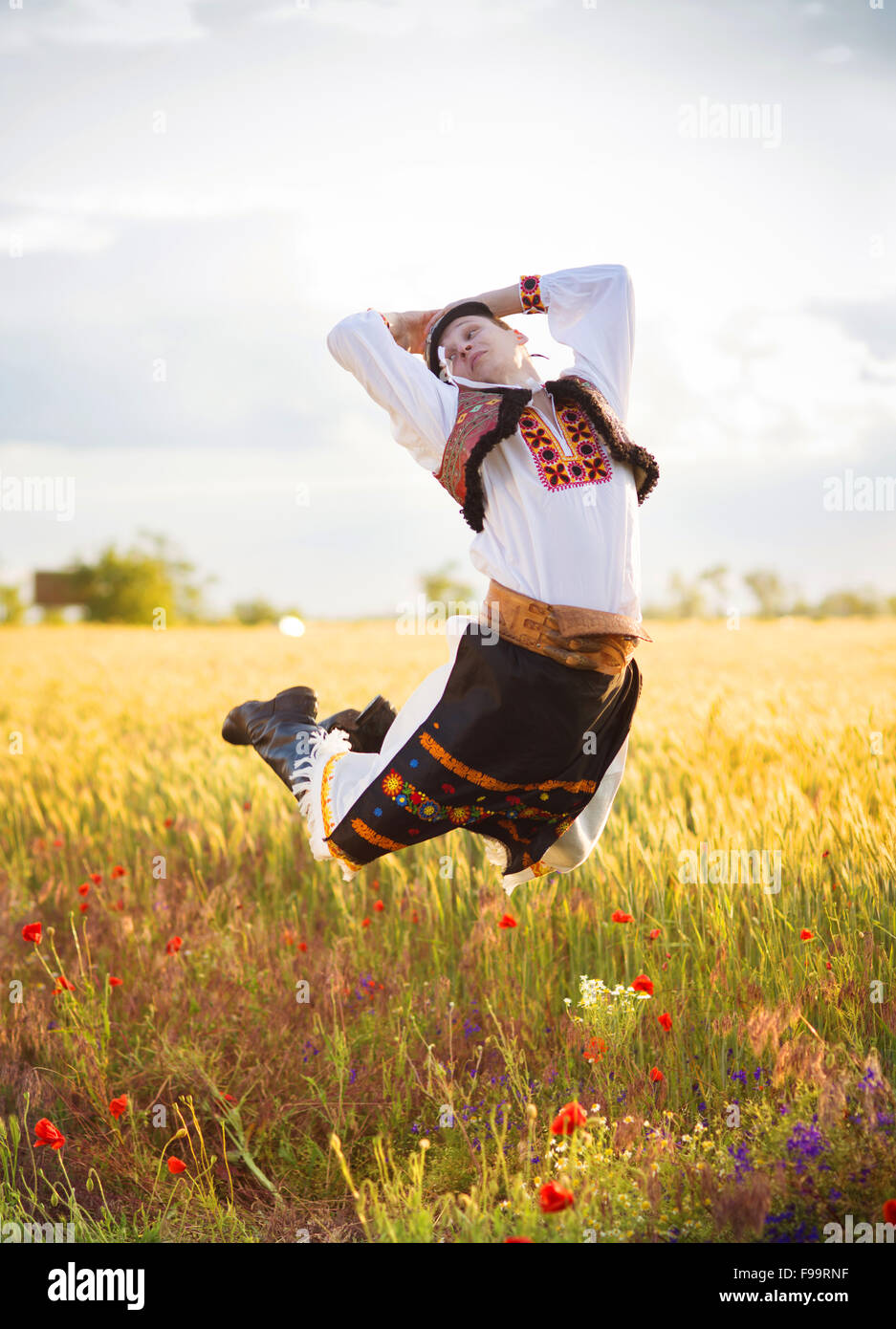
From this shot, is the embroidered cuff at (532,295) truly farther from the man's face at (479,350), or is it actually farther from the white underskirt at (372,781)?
the white underskirt at (372,781)

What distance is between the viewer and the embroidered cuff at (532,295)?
2898mm

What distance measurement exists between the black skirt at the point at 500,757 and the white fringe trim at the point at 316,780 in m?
0.10

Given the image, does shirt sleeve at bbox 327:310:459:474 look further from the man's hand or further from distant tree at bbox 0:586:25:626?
distant tree at bbox 0:586:25:626

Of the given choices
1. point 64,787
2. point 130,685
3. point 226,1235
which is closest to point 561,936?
point 226,1235

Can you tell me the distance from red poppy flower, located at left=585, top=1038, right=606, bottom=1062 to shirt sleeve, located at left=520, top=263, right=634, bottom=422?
1850mm

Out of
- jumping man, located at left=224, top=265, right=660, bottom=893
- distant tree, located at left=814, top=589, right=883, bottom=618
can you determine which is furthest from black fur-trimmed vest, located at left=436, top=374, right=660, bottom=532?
distant tree, located at left=814, top=589, right=883, bottom=618

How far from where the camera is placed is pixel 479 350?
2.81 m

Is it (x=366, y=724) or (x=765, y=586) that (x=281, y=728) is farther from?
(x=765, y=586)

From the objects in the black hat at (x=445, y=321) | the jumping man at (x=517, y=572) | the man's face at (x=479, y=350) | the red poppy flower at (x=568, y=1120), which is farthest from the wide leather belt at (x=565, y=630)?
the red poppy flower at (x=568, y=1120)

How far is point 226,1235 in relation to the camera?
2607 mm

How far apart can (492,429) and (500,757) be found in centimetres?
86
